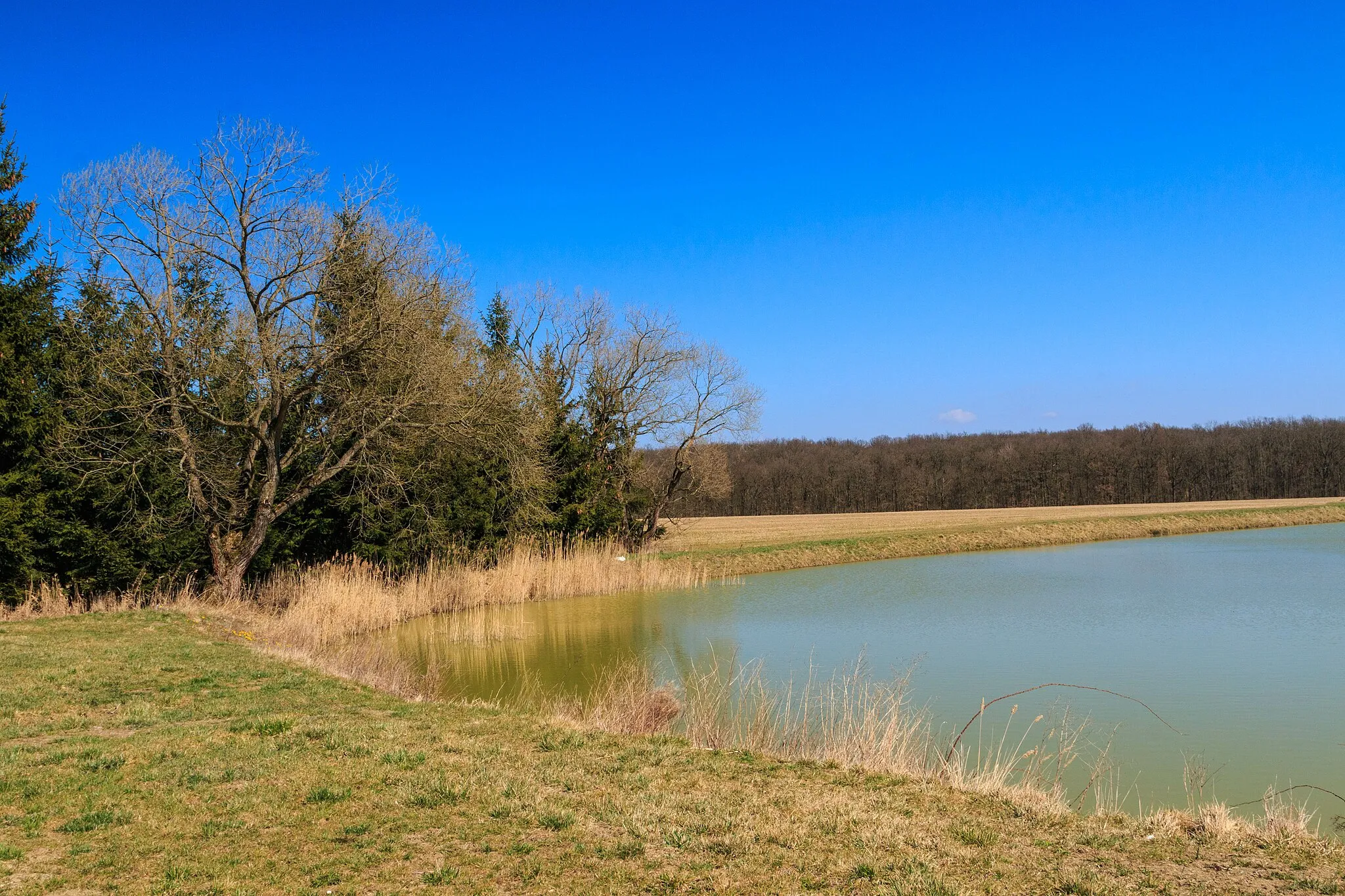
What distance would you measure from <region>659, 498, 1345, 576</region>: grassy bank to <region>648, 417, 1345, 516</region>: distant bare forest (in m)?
23.6

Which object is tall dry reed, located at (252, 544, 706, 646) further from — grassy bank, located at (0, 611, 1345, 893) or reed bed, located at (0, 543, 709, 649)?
grassy bank, located at (0, 611, 1345, 893)

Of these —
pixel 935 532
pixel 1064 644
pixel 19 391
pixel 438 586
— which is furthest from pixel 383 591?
pixel 935 532

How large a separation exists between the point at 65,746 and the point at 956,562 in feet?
93.7

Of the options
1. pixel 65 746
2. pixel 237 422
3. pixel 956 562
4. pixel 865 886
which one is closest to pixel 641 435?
pixel 956 562

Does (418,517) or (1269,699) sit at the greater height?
(418,517)

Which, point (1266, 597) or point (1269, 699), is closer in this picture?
point (1269, 699)

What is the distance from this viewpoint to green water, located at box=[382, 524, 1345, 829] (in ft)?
30.7

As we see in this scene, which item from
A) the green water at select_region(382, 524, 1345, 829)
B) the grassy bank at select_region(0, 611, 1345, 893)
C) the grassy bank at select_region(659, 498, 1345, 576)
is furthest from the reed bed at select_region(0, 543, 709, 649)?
the grassy bank at select_region(0, 611, 1345, 893)

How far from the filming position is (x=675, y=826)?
211 inches

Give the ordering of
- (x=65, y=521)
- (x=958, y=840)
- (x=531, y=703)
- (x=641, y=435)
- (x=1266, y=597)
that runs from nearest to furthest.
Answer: (x=958, y=840), (x=531, y=703), (x=65, y=521), (x=1266, y=597), (x=641, y=435)

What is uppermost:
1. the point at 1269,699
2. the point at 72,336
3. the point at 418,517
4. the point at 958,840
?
the point at 72,336

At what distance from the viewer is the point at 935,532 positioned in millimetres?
37750

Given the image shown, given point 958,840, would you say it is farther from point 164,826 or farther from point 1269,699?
point 1269,699

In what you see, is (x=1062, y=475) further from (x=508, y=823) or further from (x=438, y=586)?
(x=508, y=823)
